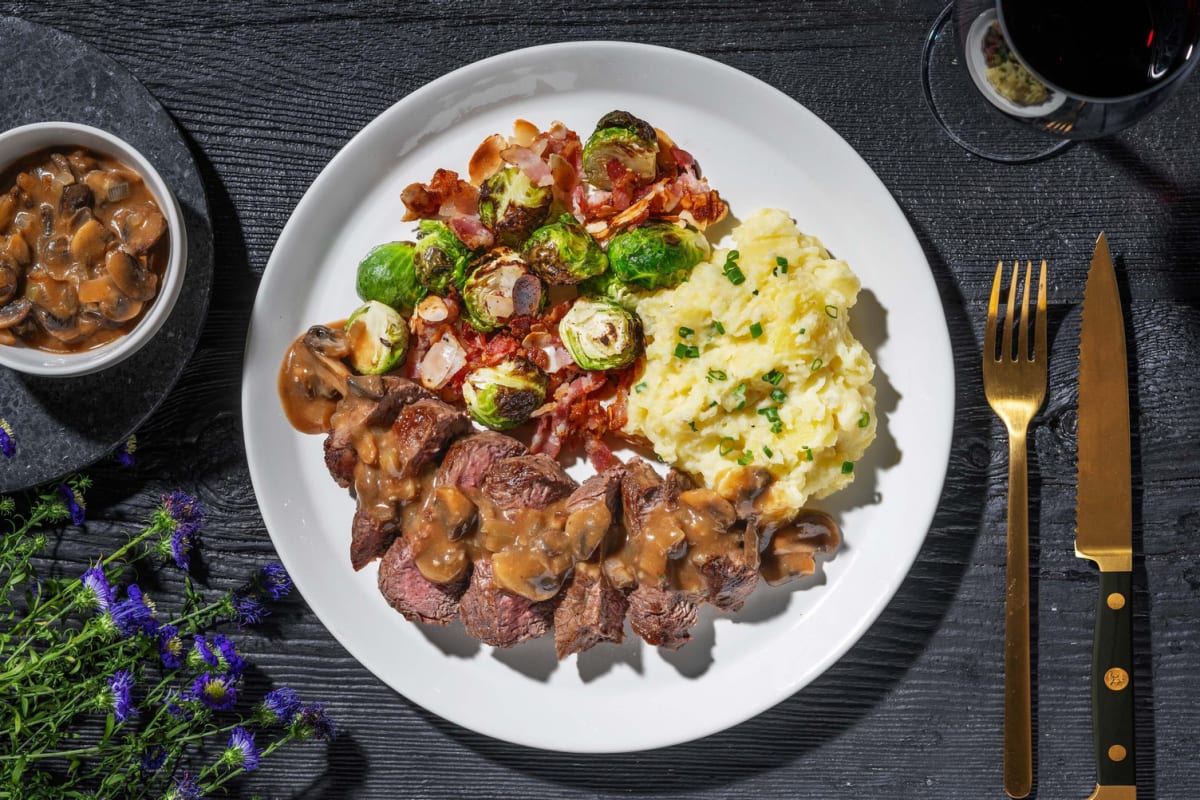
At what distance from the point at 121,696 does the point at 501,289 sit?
201 centimetres

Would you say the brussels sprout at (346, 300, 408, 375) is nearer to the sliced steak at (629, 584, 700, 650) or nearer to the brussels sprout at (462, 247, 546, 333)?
the brussels sprout at (462, 247, 546, 333)

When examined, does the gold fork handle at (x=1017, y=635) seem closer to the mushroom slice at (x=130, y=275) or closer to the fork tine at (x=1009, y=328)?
the fork tine at (x=1009, y=328)

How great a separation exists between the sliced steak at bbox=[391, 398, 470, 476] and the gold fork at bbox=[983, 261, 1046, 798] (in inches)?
83.2

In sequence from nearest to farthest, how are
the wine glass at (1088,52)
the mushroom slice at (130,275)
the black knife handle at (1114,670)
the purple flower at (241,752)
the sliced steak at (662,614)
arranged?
1. the wine glass at (1088,52)
2. the mushroom slice at (130,275)
3. the sliced steak at (662,614)
4. the purple flower at (241,752)
5. the black knife handle at (1114,670)


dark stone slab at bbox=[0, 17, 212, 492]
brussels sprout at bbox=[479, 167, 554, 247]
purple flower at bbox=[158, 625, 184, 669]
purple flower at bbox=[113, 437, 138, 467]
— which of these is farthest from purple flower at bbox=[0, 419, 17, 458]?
brussels sprout at bbox=[479, 167, 554, 247]

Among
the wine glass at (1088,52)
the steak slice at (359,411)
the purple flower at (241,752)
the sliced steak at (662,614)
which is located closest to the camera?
the wine glass at (1088,52)

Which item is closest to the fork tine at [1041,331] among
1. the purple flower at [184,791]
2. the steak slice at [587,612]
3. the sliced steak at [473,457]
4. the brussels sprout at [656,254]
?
the brussels sprout at [656,254]

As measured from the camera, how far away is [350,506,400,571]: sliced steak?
3.20 metres

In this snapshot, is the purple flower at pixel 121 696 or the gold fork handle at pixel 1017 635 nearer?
the purple flower at pixel 121 696

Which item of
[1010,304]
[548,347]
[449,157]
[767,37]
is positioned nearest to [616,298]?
[548,347]

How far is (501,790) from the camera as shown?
3648 mm

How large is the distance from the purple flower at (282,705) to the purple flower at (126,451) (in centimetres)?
111

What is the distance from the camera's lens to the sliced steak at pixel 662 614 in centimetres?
308

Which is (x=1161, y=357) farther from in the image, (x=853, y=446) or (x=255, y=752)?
(x=255, y=752)
